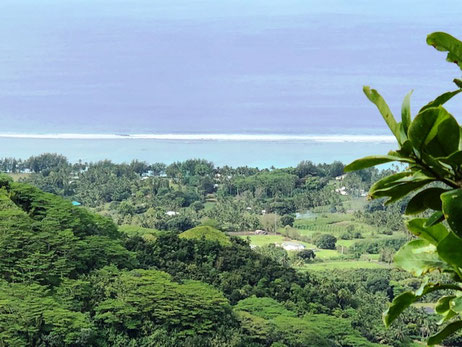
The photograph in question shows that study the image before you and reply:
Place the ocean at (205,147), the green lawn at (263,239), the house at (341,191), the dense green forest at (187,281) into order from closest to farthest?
the dense green forest at (187,281) → the green lawn at (263,239) → the house at (341,191) → the ocean at (205,147)

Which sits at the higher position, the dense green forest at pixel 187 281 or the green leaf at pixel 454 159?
the green leaf at pixel 454 159

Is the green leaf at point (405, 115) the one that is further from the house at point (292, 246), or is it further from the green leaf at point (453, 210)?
the house at point (292, 246)

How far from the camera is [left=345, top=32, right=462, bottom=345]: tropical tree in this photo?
0.54 m

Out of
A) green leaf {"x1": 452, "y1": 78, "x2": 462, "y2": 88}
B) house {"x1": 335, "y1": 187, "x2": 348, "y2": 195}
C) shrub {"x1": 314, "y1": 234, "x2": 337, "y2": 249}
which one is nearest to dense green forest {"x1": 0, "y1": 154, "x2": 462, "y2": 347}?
shrub {"x1": 314, "y1": 234, "x2": 337, "y2": 249}

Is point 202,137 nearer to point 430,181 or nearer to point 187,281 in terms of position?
point 187,281

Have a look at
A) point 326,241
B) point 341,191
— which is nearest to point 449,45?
point 326,241

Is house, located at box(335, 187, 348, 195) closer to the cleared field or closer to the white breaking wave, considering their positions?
the white breaking wave

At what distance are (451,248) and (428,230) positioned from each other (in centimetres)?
7

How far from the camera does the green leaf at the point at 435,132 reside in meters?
0.55

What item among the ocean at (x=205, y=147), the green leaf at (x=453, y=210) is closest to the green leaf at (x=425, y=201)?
the green leaf at (x=453, y=210)

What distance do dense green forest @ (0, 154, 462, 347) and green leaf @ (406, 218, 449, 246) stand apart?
4.79 metres

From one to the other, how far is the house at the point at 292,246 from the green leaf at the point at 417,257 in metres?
16.8

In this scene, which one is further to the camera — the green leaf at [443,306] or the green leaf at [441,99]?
the green leaf at [443,306]

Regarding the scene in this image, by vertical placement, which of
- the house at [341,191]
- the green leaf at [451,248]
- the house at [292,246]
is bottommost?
the house at [292,246]
